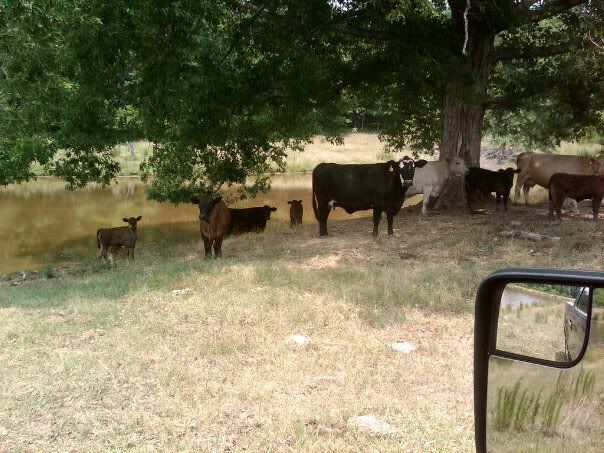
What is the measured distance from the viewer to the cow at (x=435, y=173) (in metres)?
16.5

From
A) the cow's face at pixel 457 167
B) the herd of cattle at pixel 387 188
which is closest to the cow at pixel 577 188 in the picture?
the herd of cattle at pixel 387 188

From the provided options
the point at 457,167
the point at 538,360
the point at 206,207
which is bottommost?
the point at 206,207

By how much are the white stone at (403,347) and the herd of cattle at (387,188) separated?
7.41 metres

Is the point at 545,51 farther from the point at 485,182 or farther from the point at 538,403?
the point at 538,403

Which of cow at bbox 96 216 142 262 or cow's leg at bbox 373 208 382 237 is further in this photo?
cow at bbox 96 216 142 262

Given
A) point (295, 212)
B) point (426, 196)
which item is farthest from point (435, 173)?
point (295, 212)

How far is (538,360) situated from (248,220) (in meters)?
16.9

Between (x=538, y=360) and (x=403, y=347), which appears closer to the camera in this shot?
(x=538, y=360)

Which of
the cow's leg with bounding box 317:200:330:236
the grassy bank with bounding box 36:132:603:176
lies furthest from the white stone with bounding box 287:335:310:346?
the grassy bank with bounding box 36:132:603:176

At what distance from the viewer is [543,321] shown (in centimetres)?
186

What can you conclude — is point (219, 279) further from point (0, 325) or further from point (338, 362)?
point (338, 362)

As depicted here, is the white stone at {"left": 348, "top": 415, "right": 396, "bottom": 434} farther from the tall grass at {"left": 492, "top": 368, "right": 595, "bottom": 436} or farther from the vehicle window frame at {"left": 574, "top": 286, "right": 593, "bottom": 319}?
the vehicle window frame at {"left": 574, "top": 286, "right": 593, "bottom": 319}

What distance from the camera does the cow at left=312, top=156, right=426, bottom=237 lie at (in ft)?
45.6

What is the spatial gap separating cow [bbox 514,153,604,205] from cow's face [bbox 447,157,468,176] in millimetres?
3550
